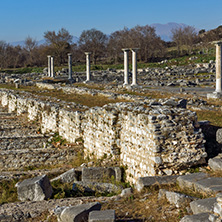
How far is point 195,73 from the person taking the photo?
4681 centimetres

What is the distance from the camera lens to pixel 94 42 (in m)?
81.4

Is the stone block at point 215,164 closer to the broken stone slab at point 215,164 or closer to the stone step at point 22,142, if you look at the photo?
the broken stone slab at point 215,164

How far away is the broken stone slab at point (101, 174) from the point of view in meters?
9.25

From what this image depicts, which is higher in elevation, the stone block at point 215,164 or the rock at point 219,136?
the rock at point 219,136

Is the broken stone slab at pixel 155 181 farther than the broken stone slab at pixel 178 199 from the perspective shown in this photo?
Yes

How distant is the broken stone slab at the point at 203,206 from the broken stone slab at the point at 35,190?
3.63 meters

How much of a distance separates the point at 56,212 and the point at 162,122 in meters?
3.07

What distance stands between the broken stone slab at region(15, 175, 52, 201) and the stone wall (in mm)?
2296

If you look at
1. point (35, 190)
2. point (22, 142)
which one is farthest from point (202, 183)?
point (22, 142)

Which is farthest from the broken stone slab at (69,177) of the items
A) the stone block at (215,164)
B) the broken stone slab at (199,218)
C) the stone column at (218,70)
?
the stone column at (218,70)

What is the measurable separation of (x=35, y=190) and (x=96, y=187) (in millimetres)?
1563

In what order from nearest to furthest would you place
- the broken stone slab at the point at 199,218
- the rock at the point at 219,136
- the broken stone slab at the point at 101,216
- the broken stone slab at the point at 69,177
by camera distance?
the broken stone slab at the point at 199,218, the broken stone slab at the point at 101,216, the rock at the point at 219,136, the broken stone slab at the point at 69,177

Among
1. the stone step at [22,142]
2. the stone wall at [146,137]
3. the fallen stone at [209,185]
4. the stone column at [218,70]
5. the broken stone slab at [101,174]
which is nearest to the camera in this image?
the fallen stone at [209,185]

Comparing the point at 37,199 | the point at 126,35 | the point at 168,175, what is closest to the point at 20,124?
the point at 37,199
